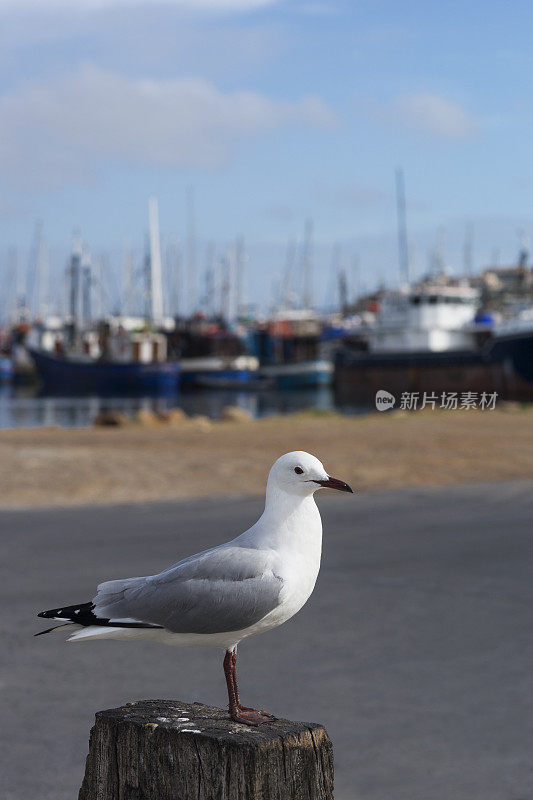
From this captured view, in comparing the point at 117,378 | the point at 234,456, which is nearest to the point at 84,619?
the point at 234,456

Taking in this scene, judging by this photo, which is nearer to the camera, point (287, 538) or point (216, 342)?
point (287, 538)

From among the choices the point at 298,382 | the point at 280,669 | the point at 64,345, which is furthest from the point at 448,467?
the point at 64,345

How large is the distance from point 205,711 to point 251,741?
0.33 metres

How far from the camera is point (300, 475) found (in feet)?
7.52

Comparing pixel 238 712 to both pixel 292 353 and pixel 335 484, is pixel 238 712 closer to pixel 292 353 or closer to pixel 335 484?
pixel 335 484

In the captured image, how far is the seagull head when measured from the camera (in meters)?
2.25

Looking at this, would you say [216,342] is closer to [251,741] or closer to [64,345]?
[64,345]

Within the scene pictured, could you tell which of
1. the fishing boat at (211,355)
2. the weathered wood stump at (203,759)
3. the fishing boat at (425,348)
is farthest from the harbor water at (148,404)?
the weathered wood stump at (203,759)

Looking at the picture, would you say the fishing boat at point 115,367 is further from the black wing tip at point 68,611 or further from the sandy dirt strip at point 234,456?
the black wing tip at point 68,611

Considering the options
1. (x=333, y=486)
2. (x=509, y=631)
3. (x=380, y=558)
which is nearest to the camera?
(x=333, y=486)

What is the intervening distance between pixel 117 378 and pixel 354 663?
253 ft

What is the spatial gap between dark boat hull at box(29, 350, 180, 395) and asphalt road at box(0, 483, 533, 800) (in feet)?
226

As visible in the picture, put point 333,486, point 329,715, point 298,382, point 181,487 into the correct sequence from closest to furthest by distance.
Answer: point 333,486 → point 329,715 → point 181,487 → point 298,382

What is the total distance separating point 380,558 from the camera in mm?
11031
